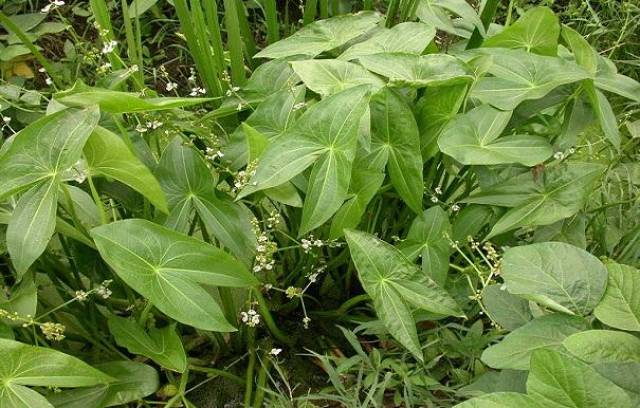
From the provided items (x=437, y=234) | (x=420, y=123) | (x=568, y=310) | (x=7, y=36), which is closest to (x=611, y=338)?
(x=568, y=310)

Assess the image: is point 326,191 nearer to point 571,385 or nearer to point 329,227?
point 329,227

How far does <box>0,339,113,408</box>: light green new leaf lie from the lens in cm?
97

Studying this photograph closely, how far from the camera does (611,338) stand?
0.96 meters

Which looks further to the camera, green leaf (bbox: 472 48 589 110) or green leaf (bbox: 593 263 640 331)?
green leaf (bbox: 472 48 589 110)

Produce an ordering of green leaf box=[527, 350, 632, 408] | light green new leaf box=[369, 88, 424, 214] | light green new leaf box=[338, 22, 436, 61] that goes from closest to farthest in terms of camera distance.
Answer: green leaf box=[527, 350, 632, 408] < light green new leaf box=[369, 88, 424, 214] < light green new leaf box=[338, 22, 436, 61]

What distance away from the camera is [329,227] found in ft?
4.41

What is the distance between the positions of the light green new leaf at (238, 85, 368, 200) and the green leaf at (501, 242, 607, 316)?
291mm

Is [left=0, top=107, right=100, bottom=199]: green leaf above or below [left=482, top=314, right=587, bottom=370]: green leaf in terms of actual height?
above

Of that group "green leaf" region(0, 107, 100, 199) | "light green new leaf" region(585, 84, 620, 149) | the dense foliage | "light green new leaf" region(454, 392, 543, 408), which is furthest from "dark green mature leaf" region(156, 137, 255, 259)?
"light green new leaf" region(585, 84, 620, 149)

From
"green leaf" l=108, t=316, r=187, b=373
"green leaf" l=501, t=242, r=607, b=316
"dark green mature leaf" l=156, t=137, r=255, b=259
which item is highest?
"dark green mature leaf" l=156, t=137, r=255, b=259

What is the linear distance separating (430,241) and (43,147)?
0.64 metres

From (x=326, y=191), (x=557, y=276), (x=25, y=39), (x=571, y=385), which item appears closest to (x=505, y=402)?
(x=571, y=385)

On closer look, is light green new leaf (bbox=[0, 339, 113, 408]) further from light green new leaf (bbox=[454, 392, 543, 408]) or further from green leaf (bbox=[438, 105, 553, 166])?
green leaf (bbox=[438, 105, 553, 166])

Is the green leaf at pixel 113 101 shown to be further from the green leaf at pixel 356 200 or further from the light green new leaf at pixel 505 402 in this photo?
the light green new leaf at pixel 505 402
